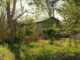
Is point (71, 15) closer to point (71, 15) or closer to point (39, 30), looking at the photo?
point (71, 15)

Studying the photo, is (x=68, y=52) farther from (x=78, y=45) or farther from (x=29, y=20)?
(x=29, y=20)

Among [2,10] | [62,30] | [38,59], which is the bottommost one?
[38,59]

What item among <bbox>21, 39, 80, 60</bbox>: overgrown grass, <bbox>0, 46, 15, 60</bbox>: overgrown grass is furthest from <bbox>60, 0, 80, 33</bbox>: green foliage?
<bbox>0, 46, 15, 60</bbox>: overgrown grass

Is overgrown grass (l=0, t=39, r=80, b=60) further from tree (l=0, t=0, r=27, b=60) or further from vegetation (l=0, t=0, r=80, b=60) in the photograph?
tree (l=0, t=0, r=27, b=60)

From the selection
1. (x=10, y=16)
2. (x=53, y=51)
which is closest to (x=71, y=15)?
(x=53, y=51)

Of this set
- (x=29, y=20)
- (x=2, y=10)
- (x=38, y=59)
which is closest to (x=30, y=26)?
(x=29, y=20)

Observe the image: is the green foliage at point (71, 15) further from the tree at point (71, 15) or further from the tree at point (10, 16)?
the tree at point (10, 16)

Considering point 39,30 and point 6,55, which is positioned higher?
point 39,30

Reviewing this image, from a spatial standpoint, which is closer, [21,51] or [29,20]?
[21,51]

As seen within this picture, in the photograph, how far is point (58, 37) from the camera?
6191mm

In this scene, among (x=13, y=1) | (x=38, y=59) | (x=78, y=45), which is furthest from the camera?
(x=13, y=1)

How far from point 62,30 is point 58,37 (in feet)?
1.62

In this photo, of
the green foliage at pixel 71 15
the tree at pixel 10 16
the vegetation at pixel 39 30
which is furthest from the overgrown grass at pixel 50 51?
the green foliage at pixel 71 15

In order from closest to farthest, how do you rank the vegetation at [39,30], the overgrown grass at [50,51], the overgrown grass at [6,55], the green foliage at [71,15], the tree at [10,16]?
the overgrown grass at [6,55], the overgrown grass at [50,51], the vegetation at [39,30], the green foliage at [71,15], the tree at [10,16]
